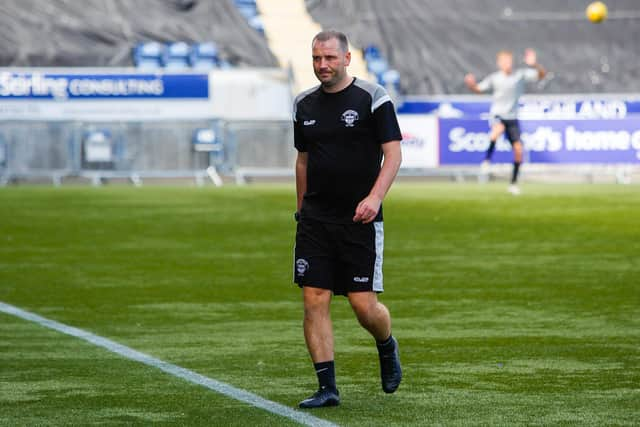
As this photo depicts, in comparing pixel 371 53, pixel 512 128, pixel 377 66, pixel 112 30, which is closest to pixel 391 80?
pixel 377 66

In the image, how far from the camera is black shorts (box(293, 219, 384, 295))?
8.20 m

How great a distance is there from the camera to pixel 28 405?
823 centimetres

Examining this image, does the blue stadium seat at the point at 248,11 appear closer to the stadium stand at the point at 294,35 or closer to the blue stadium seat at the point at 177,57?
the stadium stand at the point at 294,35

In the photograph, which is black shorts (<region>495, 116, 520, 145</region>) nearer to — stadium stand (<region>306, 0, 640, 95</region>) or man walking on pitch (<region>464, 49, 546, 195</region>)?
man walking on pitch (<region>464, 49, 546, 195</region>)

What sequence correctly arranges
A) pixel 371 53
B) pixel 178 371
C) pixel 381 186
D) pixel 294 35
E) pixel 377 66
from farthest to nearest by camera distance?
pixel 294 35 < pixel 371 53 < pixel 377 66 < pixel 178 371 < pixel 381 186

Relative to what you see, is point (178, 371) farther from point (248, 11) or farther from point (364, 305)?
point (248, 11)

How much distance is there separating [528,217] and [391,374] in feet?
42.6

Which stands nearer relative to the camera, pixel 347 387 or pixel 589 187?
pixel 347 387

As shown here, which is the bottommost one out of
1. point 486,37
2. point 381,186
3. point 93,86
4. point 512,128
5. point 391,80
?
point 381,186

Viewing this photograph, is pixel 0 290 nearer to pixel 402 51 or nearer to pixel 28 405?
pixel 28 405

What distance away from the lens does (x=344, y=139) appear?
8.19 metres

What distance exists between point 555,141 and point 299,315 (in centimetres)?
2013

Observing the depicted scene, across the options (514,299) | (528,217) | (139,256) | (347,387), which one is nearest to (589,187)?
(528,217)

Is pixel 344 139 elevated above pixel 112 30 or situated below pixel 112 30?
below
